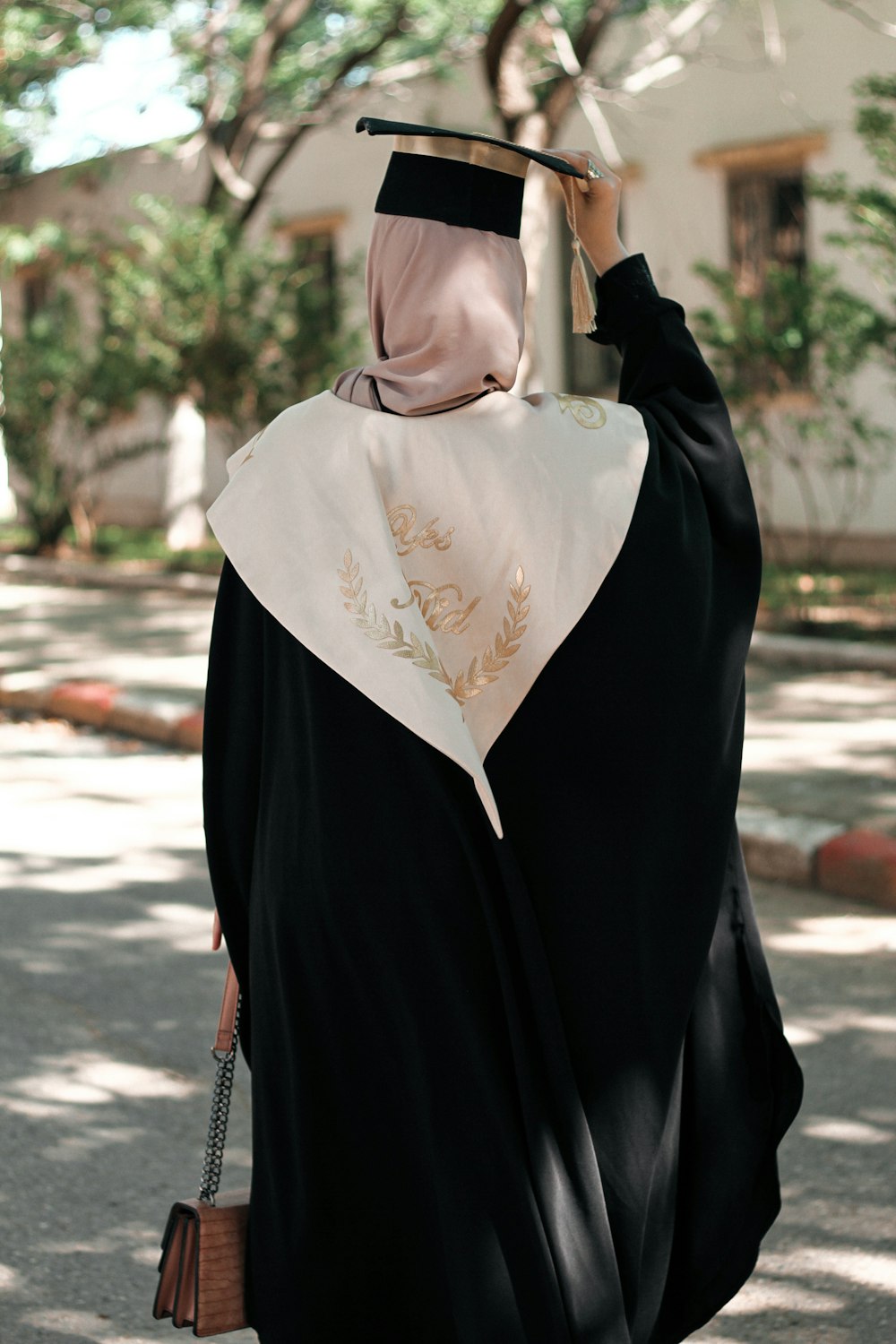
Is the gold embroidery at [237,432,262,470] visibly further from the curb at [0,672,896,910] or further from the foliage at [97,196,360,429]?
the foliage at [97,196,360,429]

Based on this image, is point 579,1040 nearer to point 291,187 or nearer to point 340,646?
point 340,646

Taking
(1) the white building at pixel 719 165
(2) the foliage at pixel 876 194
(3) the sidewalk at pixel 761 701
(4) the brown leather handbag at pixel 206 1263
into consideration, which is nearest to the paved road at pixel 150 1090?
(3) the sidewalk at pixel 761 701

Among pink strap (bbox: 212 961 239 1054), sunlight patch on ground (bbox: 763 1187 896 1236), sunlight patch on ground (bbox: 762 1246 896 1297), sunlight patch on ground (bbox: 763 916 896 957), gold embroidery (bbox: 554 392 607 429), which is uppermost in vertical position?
gold embroidery (bbox: 554 392 607 429)

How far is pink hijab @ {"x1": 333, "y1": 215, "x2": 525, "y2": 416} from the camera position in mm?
2098

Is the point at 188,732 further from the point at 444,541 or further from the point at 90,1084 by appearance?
the point at 444,541

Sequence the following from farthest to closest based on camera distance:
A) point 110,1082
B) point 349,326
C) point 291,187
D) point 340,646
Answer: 1. point 291,187
2. point 349,326
3. point 110,1082
4. point 340,646

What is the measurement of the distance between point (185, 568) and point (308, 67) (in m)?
5.90

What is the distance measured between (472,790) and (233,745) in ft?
1.26

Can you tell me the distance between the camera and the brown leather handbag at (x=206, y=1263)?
7.27 feet

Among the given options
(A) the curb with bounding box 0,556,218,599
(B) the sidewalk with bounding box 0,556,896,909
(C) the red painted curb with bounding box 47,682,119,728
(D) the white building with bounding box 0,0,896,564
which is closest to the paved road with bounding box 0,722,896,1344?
(B) the sidewalk with bounding box 0,556,896,909

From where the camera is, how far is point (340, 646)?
2.07m

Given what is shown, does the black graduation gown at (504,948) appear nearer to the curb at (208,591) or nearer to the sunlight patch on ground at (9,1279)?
the sunlight patch on ground at (9,1279)

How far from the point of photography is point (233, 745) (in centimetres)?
232

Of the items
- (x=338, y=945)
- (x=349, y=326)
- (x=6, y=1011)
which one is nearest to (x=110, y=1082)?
(x=6, y=1011)
